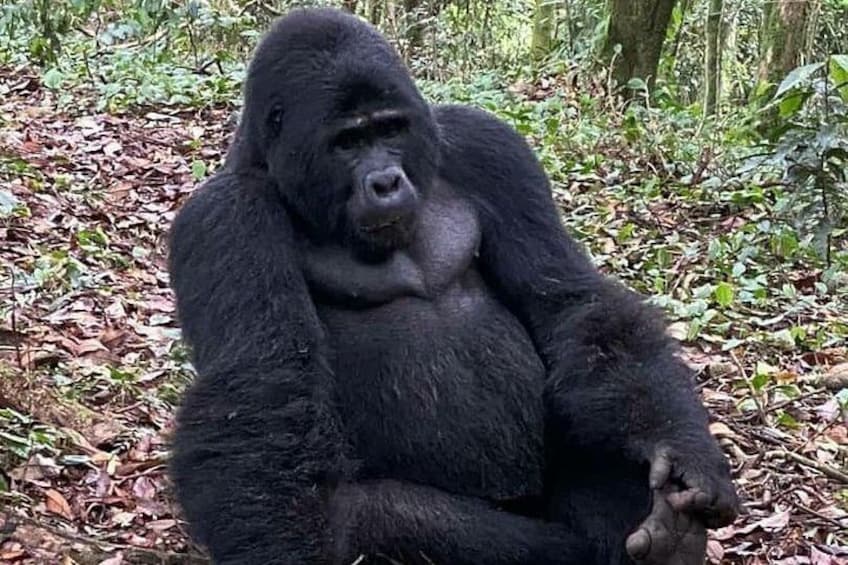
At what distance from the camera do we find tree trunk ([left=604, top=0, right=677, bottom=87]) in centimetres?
866

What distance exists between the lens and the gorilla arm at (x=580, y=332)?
3250 millimetres

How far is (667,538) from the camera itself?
3.04 meters

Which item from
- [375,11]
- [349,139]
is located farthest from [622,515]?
[375,11]

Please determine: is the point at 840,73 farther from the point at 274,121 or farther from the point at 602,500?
the point at 274,121

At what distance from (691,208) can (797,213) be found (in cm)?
84

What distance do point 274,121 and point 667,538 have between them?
1540 millimetres

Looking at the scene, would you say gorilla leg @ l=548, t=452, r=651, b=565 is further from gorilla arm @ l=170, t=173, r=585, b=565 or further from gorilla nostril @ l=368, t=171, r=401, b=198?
gorilla nostril @ l=368, t=171, r=401, b=198

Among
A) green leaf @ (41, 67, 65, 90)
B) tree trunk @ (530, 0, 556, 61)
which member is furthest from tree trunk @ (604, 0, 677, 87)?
green leaf @ (41, 67, 65, 90)

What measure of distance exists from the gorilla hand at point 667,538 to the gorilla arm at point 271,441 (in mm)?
375

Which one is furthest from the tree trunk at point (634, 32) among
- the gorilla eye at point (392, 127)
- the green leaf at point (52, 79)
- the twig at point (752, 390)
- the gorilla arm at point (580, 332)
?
the gorilla eye at point (392, 127)

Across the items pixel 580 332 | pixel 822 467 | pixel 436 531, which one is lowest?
pixel 822 467

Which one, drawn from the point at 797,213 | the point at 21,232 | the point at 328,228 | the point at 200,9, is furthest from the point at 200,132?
the point at 328,228

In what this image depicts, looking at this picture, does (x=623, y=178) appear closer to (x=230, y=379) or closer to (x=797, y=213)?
(x=797, y=213)

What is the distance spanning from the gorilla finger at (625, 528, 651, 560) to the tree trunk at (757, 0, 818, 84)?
628 centimetres
